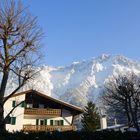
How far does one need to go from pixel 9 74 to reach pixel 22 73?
111cm

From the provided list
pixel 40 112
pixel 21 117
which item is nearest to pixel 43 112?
pixel 40 112

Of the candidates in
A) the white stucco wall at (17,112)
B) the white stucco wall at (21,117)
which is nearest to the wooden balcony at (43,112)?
the white stucco wall at (17,112)

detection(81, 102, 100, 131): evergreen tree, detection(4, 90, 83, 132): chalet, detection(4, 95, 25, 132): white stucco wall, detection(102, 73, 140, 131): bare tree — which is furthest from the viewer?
detection(81, 102, 100, 131): evergreen tree

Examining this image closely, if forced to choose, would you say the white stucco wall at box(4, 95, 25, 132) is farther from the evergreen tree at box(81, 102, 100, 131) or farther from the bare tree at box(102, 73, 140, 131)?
the evergreen tree at box(81, 102, 100, 131)

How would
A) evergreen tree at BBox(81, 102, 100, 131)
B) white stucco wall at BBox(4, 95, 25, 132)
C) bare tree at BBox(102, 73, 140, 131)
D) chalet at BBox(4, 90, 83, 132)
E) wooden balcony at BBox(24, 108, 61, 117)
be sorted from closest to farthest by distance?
bare tree at BBox(102, 73, 140, 131)
white stucco wall at BBox(4, 95, 25, 132)
chalet at BBox(4, 90, 83, 132)
wooden balcony at BBox(24, 108, 61, 117)
evergreen tree at BBox(81, 102, 100, 131)

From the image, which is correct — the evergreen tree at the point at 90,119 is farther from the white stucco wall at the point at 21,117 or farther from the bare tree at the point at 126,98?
the white stucco wall at the point at 21,117

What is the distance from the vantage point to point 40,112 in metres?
47.9

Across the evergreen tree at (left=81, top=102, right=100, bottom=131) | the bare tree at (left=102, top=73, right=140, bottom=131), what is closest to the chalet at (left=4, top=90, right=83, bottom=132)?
the bare tree at (left=102, top=73, right=140, bottom=131)

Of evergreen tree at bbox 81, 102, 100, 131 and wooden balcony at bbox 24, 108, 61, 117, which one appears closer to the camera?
wooden balcony at bbox 24, 108, 61, 117

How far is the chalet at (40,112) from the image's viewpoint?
46375mm

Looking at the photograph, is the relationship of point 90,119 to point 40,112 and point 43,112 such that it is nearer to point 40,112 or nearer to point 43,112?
point 43,112

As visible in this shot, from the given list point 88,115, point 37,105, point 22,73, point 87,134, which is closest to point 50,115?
point 37,105

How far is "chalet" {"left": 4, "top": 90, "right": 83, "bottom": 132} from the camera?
46375 mm

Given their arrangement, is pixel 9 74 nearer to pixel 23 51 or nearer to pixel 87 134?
pixel 23 51
